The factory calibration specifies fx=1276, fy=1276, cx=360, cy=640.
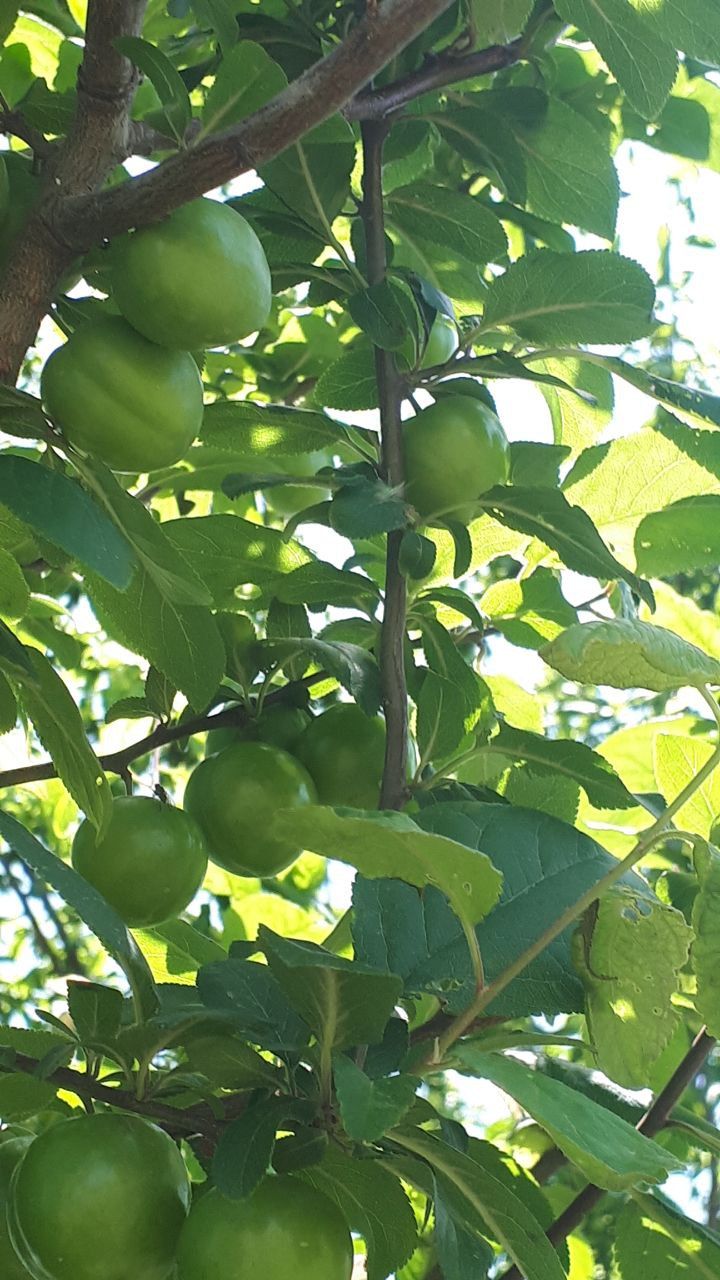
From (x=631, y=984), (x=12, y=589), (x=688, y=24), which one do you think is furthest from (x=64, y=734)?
(x=688, y=24)

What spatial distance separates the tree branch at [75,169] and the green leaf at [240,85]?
6cm

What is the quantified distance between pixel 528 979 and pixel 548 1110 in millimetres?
188

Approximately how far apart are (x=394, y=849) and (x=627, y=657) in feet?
0.59

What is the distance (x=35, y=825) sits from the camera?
281 centimetres

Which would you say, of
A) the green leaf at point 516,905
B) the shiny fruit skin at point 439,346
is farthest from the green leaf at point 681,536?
the green leaf at point 516,905

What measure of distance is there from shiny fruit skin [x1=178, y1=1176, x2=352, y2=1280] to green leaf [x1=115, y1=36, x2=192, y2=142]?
2.38ft

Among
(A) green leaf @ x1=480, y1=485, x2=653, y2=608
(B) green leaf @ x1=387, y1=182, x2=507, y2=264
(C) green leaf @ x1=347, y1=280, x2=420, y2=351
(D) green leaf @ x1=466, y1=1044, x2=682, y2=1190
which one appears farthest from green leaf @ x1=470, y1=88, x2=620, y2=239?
(D) green leaf @ x1=466, y1=1044, x2=682, y2=1190

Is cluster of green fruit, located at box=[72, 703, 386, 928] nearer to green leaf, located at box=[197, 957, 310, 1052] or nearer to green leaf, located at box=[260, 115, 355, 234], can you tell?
green leaf, located at box=[197, 957, 310, 1052]

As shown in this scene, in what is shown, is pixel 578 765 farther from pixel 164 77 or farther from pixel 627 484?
pixel 164 77

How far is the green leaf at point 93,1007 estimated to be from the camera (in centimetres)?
96

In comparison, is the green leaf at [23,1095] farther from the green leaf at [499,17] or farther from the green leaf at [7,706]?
the green leaf at [499,17]

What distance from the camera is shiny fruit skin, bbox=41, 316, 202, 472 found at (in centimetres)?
91

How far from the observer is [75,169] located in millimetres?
909

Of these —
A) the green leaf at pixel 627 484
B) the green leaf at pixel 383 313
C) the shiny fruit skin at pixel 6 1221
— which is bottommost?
the shiny fruit skin at pixel 6 1221
